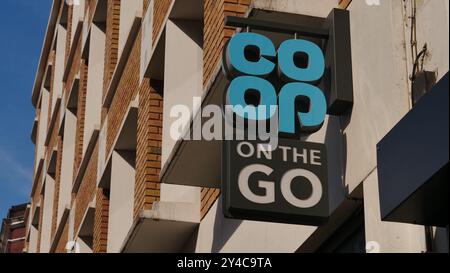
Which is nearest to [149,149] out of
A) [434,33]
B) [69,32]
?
[434,33]

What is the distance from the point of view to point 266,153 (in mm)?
6938

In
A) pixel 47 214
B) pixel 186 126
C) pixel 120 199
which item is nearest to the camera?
pixel 186 126

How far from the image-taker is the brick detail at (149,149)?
12375mm

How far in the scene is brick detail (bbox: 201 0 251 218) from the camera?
9.65 m

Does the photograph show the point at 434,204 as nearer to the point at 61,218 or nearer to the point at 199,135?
the point at 199,135

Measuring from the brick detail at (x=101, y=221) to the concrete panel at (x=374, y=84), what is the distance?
29.4 feet

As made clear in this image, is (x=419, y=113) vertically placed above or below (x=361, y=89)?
below

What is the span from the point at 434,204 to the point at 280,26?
7.67 ft

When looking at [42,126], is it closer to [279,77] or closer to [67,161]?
[67,161]

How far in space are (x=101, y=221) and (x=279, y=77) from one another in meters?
9.09

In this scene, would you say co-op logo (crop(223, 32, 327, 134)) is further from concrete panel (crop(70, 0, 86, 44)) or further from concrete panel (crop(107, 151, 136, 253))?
concrete panel (crop(70, 0, 86, 44))

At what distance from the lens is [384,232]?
21.2 feet

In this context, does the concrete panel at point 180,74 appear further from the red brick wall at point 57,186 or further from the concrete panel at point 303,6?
the red brick wall at point 57,186
